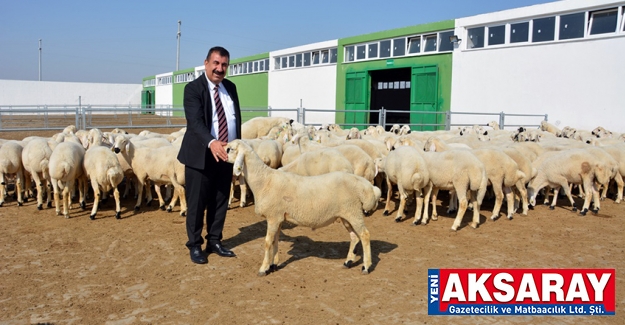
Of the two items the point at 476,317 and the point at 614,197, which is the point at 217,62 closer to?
the point at 476,317

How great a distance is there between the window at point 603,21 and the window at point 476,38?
16.4ft

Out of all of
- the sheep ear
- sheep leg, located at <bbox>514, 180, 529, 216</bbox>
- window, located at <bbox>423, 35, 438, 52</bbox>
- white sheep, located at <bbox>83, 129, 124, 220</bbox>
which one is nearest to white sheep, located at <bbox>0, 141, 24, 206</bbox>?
white sheep, located at <bbox>83, 129, 124, 220</bbox>

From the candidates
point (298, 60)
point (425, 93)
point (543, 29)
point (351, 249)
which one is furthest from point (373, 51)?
point (351, 249)

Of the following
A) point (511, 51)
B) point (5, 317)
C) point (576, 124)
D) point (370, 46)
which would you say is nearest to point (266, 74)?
point (370, 46)

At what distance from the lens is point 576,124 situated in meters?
19.1

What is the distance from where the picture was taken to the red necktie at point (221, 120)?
20.2ft

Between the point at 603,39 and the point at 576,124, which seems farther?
the point at 576,124

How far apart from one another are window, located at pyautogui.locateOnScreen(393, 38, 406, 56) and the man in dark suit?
829 inches

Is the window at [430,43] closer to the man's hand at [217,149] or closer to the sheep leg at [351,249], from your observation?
the sheep leg at [351,249]

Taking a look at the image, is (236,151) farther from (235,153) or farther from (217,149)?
(217,149)

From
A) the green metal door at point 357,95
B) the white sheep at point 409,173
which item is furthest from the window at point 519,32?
the white sheep at point 409,173

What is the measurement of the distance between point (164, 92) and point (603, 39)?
5848 cm

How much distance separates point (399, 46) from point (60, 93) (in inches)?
1918

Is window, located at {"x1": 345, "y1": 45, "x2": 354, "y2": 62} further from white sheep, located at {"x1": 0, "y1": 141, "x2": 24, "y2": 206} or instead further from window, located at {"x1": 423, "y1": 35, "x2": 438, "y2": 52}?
white sheep, located at {"x1": 0, "y1": 141, "x2": 24, "y2": 206}
